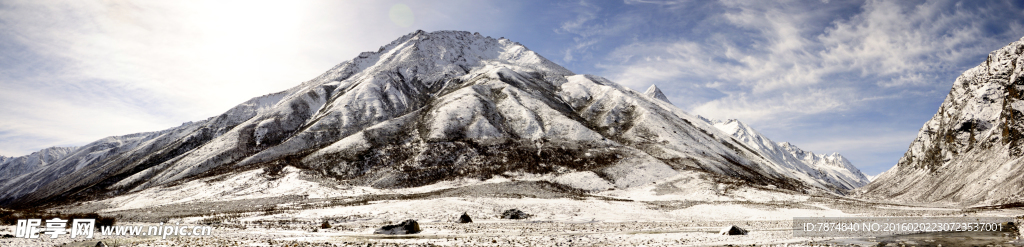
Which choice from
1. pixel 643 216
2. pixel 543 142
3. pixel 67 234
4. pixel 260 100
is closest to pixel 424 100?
pixel 260 100

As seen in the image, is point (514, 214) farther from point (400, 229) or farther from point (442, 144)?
point (442, 144)

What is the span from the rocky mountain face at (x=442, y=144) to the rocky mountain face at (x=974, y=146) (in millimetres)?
17580

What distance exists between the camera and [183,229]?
93.2 ft

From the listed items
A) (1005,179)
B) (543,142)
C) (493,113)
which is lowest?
(1005,179)

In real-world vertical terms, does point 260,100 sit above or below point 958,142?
above

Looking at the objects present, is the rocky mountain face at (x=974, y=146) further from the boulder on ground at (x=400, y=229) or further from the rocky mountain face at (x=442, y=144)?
the boulder on ground at (x=400, y=229)

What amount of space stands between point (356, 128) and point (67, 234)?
92890 millimetres

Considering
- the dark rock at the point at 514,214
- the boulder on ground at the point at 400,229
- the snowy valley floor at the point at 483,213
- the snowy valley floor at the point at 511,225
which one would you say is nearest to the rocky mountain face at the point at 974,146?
the snowy valley floor at the point at 483,213

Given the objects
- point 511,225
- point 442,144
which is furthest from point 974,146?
point 442,144

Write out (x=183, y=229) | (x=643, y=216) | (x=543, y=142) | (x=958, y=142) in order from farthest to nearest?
(x=543, y=142), (x=958, y=142), (x=643, y=216), (x=183, y=229)

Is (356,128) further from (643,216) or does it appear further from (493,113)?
(643,216)

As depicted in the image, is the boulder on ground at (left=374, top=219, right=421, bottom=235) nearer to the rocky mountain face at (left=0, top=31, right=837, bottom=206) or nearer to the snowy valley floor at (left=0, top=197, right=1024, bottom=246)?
the snowy valley floor at (left=0, top=197, right=1024, bottom=246)

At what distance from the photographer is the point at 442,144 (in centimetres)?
9694

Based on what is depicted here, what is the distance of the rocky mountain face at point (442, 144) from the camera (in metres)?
85.1
